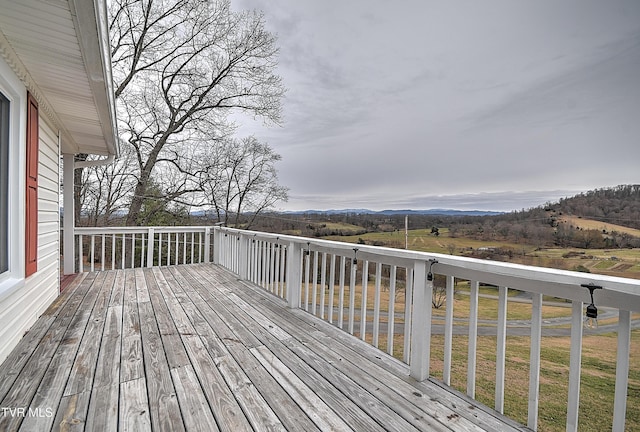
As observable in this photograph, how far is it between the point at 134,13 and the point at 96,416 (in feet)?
34.3

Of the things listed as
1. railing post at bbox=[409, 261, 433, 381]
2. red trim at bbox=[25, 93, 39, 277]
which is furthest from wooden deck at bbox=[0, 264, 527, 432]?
red trim at bbox=[25, 93, 39, 277]

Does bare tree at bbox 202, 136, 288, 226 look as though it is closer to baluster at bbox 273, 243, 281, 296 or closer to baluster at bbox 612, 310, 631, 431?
baluster at bbox 273, 243, 281, 296

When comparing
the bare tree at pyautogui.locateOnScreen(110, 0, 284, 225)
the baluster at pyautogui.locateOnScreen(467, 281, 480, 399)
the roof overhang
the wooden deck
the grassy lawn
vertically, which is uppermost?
the bare tree at pyautogui.locateOnScreen(110, 0, 284, 225)

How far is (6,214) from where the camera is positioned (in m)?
2.27

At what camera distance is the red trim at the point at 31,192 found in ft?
8.47

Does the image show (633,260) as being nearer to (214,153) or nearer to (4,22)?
(4,22)

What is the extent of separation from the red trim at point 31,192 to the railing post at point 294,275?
237cm

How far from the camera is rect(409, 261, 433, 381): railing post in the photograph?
193cm

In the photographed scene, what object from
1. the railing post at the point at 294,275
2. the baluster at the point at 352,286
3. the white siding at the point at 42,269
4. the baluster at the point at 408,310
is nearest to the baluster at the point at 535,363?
the baluster at the point at 408,310

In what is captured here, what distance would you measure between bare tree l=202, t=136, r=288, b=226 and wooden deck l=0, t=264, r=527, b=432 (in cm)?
803

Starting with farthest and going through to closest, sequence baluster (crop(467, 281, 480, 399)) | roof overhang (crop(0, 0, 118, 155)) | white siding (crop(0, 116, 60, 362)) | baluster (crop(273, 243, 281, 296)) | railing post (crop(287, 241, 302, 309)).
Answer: baluster (crop(273, 243, 281, 296)), railing post (crop(287, 241, 302, 309)), white siding (crop(0, 116, 60, 362)), baluster (crop(467, 281, 480, 399)), roof overhang (crop(0, 0, 118, 155))

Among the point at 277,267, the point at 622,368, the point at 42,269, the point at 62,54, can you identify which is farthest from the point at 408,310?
the point at 42,269

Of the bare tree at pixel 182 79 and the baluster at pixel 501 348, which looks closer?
the baluster at pixel 501 348

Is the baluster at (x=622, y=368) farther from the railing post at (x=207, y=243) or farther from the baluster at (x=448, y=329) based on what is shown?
the railing post at (x=207, y=243)
